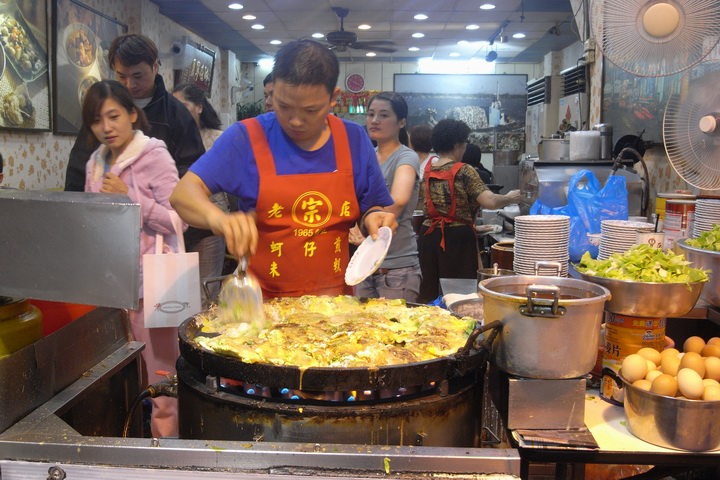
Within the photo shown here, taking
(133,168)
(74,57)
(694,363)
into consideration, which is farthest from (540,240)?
(74,57)

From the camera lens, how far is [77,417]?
5.66 ft

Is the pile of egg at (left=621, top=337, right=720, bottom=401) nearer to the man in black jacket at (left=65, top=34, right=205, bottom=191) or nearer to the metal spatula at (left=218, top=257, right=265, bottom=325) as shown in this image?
the metal spatula at (left=218, top=257, right=265, bottom=325)

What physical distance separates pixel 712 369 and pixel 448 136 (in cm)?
343

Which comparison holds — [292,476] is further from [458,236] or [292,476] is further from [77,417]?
[458,236]

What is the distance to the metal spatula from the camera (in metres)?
1.80

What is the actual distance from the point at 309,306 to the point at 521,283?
689 millimetres

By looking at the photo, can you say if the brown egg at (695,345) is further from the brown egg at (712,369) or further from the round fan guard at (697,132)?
the round fan guard at (697,132)

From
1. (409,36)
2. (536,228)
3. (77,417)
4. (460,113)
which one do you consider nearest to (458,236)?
(536,228)

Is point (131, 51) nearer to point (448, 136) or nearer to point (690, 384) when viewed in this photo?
point (448, 136)

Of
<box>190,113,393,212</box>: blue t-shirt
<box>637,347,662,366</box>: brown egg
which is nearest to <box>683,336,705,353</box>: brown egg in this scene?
<box>637,347,662,366</box>: brown egg

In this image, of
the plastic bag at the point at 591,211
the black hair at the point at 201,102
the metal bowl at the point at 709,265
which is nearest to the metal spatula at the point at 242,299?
the metal bowl at the point at 709,265

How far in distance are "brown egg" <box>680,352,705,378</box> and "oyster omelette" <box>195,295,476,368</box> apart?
0.56 metres

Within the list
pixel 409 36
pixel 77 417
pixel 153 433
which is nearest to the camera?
pixel 77 417

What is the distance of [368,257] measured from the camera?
207 centimetres
